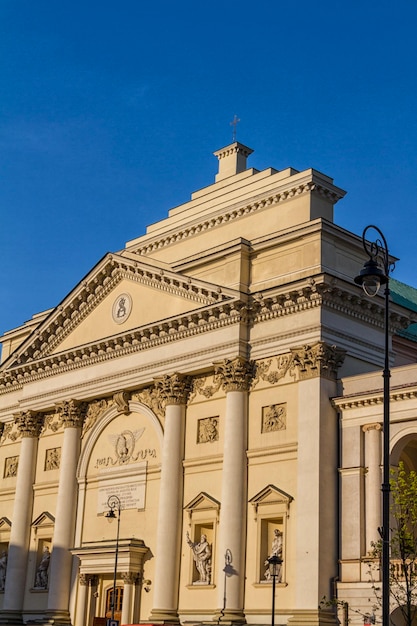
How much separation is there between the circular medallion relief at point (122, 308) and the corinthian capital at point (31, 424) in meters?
6.82

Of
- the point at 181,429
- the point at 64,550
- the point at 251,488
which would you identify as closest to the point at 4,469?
the point at 64,550

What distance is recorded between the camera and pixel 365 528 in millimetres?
32875

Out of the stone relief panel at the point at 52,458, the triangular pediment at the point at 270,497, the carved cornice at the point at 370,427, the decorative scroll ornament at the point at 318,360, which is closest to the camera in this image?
the carved cornice at the point at 370,427

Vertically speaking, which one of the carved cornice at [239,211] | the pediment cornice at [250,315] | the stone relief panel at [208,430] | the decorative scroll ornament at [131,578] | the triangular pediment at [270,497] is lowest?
the decorative scroll ornament at [131,578]

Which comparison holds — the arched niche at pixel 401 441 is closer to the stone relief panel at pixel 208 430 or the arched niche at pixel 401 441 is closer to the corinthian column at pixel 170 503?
the stone relief panel at pixel 208 430

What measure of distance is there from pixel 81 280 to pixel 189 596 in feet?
49.6

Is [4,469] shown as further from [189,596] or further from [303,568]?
[303,568]

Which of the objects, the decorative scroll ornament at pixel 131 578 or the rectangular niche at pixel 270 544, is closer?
the rectangular niche at pixel 270 544

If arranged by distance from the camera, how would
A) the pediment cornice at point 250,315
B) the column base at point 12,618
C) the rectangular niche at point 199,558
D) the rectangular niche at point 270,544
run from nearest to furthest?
the rectangular niche at point 270,544 < the pediment cornice at point 250,315 < the rectangular niche at point 199,558 < the column base at point 12,618

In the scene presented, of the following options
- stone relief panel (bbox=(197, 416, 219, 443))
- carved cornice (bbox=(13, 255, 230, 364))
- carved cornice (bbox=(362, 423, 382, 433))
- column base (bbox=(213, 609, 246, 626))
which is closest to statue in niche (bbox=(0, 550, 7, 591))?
carved cornice (bbox=(13, 255, 230, 364))

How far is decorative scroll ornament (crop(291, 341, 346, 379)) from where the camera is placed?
3481 cm

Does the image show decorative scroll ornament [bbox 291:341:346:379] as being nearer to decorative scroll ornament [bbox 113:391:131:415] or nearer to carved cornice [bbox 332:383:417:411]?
carved cornice [bbox 332:383:417:411]

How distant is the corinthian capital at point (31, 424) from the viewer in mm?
46906

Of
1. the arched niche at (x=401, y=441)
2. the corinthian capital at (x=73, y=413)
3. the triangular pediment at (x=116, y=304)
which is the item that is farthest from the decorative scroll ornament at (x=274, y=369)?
the corinthian capital at (x=73, y=413)
